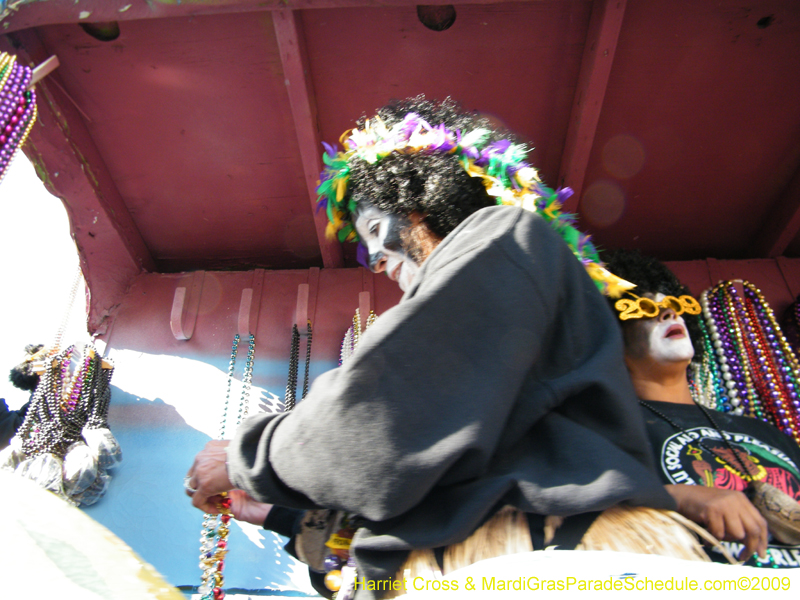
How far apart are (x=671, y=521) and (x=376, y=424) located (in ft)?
1.77

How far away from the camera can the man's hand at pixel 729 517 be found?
128 centimetres

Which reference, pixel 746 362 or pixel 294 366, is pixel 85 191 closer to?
pixel 294 366

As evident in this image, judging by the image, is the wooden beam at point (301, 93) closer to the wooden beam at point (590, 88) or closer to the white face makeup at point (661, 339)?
the wooden beam at point (590, 88)

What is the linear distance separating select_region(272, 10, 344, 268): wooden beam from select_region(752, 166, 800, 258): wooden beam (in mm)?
2368

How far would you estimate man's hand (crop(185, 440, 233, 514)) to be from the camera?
1.09 meters

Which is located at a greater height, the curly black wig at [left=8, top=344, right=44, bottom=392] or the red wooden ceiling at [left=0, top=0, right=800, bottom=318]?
the red wooden ceiling at [left=0, top=0, right=800, bottom=318]

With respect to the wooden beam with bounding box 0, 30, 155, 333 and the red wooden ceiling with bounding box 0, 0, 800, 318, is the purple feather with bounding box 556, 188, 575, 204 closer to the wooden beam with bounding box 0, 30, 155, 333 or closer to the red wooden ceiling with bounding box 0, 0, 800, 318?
the red wooden ceiling with bounding box 0, 0, 800, 318

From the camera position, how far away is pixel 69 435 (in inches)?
91.1

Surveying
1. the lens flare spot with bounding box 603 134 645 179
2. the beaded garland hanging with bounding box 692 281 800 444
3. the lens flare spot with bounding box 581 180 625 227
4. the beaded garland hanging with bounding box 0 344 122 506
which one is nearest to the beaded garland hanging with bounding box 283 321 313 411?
the beaded garland hanging with bounding box 0 344 122 506

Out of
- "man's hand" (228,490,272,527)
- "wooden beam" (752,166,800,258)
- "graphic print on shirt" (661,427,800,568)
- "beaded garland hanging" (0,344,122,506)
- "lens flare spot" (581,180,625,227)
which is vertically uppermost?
"lens flare spot" (581,180,625,227)

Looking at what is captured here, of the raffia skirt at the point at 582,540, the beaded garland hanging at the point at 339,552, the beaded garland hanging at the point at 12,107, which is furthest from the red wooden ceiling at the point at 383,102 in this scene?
the raffia skirt at the point at 582,540

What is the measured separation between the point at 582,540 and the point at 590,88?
1.91 m

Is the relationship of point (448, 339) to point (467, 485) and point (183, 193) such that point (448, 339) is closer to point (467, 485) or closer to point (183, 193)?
point (467, 485)

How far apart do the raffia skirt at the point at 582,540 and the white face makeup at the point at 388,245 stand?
29.2 inches
